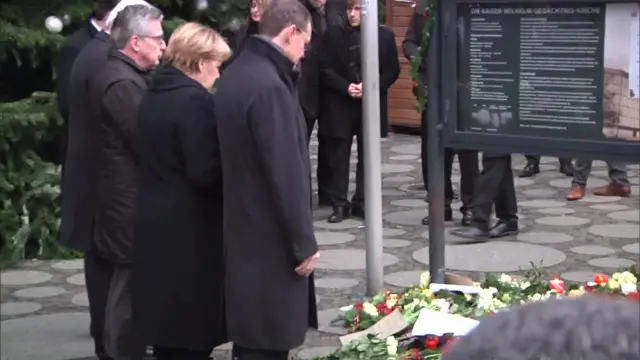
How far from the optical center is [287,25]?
4062mm

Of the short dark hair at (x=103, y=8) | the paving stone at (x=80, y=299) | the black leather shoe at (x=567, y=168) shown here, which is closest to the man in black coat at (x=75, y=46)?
the short dark hair at (x=103, y=8)

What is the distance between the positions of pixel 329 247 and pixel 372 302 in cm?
259

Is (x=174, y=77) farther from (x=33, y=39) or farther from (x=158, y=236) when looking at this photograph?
(x=33, y=39)

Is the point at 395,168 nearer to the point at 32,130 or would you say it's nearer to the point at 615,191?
the point at 615,191

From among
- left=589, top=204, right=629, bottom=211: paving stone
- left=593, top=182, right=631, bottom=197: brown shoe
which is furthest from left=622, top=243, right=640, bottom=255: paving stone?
left=593, top=182, right=631, bottom=197: brown shoe

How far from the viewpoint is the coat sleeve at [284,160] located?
12.8 ft

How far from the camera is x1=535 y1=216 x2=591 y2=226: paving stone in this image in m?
8.61

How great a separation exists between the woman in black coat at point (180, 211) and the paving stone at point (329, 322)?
142cm

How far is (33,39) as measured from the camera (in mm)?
7492

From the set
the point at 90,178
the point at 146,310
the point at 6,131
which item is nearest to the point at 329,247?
the point at 6,131

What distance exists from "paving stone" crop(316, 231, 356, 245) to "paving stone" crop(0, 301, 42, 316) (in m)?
2.25

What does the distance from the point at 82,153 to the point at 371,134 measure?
1812mm

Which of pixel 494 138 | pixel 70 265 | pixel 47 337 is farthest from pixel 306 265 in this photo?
pixel 70 265

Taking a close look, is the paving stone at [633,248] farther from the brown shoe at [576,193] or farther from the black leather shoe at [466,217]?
the brown shoe at [576,193]
